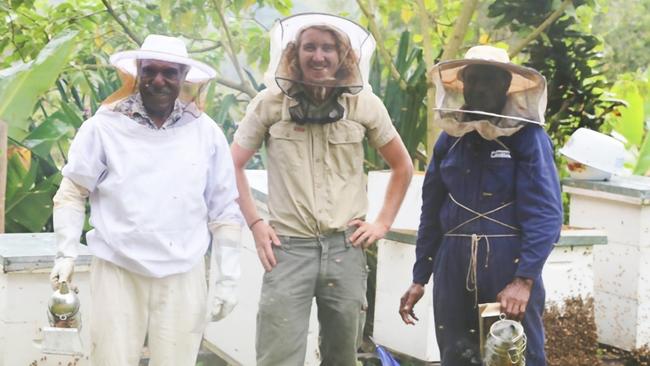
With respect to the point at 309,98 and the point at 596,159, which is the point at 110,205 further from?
the point at 596,159

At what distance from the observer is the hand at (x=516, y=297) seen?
148 inches

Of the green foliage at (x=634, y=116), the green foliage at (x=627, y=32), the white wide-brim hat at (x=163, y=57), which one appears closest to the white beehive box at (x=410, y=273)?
the white wide-brim hat at (x=163, y=57)

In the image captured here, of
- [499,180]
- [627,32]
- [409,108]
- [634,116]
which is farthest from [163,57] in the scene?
[627,32]

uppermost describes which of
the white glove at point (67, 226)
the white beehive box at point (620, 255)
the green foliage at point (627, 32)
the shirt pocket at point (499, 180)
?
the shirt pocket at point (499, 180)

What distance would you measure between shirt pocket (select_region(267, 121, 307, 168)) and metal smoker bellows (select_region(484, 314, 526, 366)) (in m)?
1.05

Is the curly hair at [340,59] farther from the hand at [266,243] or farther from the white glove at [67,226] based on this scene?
the white glove at [67,226]

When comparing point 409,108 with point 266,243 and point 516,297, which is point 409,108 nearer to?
point 266,243

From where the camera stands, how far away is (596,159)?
670cm

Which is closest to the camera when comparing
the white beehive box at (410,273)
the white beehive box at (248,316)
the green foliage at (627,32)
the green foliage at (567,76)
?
the white beehive box at (248,316)

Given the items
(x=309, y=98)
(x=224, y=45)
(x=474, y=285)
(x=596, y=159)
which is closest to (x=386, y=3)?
(x=224, y=45)

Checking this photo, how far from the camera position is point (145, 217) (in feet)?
12.1

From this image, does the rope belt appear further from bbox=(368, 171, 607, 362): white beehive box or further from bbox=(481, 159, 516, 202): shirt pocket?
bbox=(368, 171, 607, 362): white beehive box

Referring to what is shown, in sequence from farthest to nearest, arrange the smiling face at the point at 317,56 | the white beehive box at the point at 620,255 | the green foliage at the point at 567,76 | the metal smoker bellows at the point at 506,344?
the green foliage at the point at 567,76
the white beehive box at the point at 620,255
the smiling face at the point at 317,56
the metal smoker bellows at the point at 506,344

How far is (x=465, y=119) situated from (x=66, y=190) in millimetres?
1489
